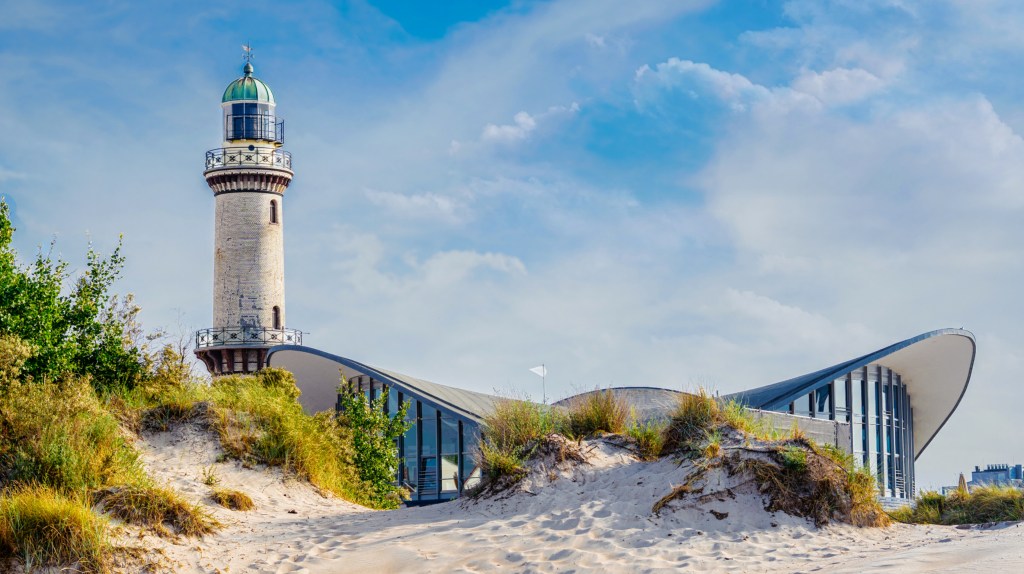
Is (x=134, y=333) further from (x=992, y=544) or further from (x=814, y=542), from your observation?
(x=992, y=544)

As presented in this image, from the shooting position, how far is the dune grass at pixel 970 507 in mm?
14992

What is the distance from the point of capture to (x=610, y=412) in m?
14.0

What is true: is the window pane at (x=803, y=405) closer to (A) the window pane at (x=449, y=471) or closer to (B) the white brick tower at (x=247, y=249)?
(A) the window pane at (x=449, y=471)

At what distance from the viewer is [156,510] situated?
11742 millimetres

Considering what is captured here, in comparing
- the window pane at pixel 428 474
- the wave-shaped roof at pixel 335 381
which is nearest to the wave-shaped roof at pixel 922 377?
the wave-shaped roof at pixel 335 381

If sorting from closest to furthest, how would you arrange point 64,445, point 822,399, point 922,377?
point 64,445, point 822,399, point 922,377

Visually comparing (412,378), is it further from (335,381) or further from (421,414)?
(335,381)

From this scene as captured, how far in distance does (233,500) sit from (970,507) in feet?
33.7

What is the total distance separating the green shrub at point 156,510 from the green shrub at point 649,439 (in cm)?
506

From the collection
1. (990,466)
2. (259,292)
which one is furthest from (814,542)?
(990,466)

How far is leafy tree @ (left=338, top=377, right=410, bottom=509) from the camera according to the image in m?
18.5

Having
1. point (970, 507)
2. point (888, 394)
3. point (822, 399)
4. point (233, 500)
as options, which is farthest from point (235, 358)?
point (970, 507)

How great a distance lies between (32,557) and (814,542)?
25.3 feet

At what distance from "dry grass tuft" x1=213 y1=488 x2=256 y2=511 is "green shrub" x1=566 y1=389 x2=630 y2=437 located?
402cm
